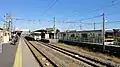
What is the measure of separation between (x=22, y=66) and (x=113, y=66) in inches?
235

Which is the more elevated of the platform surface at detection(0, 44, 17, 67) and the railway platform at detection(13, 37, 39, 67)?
the platform surface at detection(0, 44, 17, 67)

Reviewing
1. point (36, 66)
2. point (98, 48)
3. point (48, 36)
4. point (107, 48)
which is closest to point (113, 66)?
point (36, 66)

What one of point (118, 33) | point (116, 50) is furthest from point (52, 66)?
point (118, 33)

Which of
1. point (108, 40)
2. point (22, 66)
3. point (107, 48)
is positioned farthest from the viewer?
point (108, 40)

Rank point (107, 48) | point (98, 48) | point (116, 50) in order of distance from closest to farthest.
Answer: point (116, 50)
point (107, 48)
point (98, 48)

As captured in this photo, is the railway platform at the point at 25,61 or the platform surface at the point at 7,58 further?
the railway platform at the point at 25,61

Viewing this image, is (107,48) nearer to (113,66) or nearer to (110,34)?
(113,66)

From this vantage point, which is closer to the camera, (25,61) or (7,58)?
(25,61)

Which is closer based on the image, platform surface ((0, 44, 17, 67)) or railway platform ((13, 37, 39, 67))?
platform surface ((0, 44, 17, 67))

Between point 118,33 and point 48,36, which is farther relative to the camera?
point 48,36

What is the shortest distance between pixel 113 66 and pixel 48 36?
59921mm

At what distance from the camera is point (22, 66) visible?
42.9 feet

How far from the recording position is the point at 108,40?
39.6 meters

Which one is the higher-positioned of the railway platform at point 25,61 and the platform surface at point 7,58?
the platform surface at point 7,58
